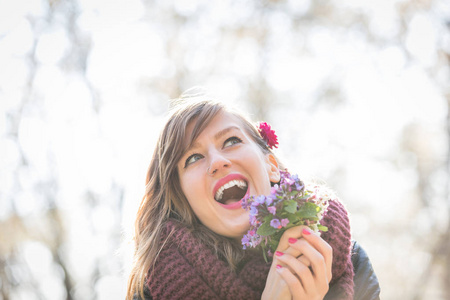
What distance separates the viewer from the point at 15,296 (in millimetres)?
9297

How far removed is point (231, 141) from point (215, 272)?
935 millimetres

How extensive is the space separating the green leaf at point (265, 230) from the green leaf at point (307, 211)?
0.16 meters

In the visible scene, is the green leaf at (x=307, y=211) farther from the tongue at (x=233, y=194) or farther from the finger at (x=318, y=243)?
the tongue at (x=233, y=194)

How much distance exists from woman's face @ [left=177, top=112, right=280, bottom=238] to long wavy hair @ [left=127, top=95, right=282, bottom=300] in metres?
0.07

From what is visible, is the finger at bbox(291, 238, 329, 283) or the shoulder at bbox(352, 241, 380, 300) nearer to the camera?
the finger at bbox(291, 238, 329, 283)

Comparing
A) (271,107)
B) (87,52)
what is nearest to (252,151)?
(87,52)

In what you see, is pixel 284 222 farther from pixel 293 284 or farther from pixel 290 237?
pixel 293 284

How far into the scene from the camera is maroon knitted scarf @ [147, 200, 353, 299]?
2.74 m

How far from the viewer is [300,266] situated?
7.59 feet

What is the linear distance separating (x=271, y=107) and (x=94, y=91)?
15.8 feet

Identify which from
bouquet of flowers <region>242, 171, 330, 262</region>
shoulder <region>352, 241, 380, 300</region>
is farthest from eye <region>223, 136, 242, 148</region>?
shoulder <region>352, 241, 380, 300</region>

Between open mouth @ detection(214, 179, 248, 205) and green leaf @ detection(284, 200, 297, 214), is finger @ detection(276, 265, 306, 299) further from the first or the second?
open mouth @ detection(214, 179, 248, 205)

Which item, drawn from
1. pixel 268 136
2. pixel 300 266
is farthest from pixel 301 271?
pixel 268 136

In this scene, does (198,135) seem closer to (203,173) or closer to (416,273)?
(203,173)
